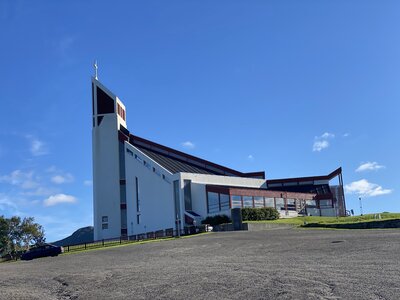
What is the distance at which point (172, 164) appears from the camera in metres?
59.2

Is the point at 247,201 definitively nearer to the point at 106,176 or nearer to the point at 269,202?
the point at 269,202

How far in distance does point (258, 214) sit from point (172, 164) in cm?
1823

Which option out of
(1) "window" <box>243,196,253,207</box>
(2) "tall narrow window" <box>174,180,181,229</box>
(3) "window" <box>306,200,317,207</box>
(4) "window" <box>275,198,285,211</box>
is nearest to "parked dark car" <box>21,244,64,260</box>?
(2) "tall narrow window" <box>174,180,181,229</box>

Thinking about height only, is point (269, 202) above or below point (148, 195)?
below

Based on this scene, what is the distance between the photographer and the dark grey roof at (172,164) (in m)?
56.7

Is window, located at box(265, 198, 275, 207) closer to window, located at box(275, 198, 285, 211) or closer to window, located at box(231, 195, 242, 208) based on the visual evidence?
window, located at box(275, 198, 285, 211)

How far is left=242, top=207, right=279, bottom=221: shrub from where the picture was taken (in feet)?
141

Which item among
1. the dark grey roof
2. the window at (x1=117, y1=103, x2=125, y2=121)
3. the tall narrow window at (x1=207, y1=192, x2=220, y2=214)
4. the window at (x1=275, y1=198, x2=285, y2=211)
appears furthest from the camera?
the window at (x1=117, y1=103, x2=125, y2=121)

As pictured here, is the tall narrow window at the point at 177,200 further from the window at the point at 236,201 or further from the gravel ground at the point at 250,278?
the gravel ground at the point at 250,278

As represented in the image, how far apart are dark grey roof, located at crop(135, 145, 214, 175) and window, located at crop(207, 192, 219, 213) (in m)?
5.92

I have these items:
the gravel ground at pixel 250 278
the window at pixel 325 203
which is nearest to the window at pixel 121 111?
the window at pixel 325 203

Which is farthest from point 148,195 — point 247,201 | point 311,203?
point 311,203

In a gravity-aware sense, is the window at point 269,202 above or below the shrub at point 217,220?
above

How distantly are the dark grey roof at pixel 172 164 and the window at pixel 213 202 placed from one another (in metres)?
5.92
